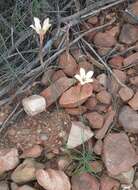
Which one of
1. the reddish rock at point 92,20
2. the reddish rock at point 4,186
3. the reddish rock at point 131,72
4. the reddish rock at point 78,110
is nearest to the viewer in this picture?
the reddish rock at point 4,186

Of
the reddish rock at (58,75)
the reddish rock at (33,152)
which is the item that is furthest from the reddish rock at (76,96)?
the reddish rock at (33,152)

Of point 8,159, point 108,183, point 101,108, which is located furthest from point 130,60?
point 8,159

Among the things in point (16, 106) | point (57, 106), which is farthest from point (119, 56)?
point (16, 106)

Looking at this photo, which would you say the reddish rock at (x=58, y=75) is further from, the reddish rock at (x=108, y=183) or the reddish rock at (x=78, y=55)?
the reddish rock at (x=108, y=183)

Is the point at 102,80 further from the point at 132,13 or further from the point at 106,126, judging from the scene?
the point at 132,13

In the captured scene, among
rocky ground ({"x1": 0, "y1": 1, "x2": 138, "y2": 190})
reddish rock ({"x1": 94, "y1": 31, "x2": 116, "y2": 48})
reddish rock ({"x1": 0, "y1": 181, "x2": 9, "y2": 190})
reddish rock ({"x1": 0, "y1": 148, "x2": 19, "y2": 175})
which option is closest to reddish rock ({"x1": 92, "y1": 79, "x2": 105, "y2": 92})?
rocky ground ({"x1": 0, "y1": 1, "x2": 138, "y2": 190})
